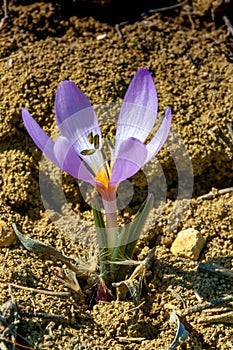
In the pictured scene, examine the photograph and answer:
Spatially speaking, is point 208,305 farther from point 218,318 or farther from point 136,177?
point 136,177

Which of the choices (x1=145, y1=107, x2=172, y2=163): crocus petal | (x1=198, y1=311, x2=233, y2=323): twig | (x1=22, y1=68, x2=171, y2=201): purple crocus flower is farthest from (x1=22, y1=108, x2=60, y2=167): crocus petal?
(x1=198, y1=311, x2=233, y2=323): twig

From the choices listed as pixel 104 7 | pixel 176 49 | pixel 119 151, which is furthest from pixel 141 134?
pixel 104 7

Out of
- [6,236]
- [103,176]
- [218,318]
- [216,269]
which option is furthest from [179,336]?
[6,236]

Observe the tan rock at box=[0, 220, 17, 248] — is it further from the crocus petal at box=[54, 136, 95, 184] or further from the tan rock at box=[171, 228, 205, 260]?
the tan rock at box=[171, 228, 205, 260]

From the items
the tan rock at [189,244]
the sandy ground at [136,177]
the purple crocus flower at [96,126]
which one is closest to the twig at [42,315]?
the sandy ground at [136,177]

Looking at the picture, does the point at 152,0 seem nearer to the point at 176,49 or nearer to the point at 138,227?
the point at 176,49

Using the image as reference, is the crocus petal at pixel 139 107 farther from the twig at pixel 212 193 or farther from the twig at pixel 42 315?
the twig at pixel 42 315
